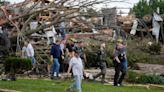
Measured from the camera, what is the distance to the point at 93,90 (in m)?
17.2

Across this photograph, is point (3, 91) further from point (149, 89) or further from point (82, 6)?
point (82, 6)

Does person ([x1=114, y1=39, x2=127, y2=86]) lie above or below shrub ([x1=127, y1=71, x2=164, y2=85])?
above

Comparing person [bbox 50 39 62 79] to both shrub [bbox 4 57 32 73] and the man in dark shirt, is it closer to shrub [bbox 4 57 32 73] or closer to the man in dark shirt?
the man in dark shirt

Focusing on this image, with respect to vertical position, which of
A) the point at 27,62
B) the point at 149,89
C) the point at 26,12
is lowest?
the point at 149,89

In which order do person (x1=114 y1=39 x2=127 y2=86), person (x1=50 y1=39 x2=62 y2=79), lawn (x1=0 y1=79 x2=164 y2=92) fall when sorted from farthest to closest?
person (x1=50 y1=39 x2=62 y2=79)
person (x1=114 y1=39 x2=127 y2=86)
lawn (x1=0 y1=79 x2=164 y2=92)

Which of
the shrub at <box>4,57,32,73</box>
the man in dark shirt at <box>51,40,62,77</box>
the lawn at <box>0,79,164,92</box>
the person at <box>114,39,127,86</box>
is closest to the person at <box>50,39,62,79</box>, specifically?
the man in dark shirt at <box>51,40,62,77</box>

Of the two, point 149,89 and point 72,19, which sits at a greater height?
point 72,19

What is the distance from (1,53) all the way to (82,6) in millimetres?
4127

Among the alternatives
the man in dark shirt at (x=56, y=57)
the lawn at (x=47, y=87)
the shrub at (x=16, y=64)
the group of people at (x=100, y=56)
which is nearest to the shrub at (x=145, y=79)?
the group of people at (x=100, y=56)

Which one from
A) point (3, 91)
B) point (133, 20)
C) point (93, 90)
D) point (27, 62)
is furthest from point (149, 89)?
point (133, 20)

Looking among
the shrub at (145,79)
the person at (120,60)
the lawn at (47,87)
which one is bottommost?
the shrub at (145,79)

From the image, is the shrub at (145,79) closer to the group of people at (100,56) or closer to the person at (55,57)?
the group of people at (100,56)

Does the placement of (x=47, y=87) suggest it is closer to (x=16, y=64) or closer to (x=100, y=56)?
(x=16, y=64)

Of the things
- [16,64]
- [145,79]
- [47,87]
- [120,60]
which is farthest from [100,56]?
[47,87]
